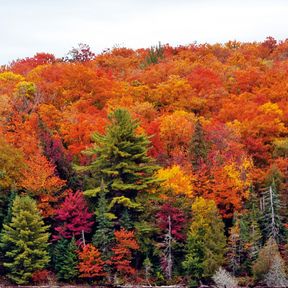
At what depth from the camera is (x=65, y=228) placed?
Answer: 138ft

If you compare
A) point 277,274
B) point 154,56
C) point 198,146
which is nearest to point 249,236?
point 277,274

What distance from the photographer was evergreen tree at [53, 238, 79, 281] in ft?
134

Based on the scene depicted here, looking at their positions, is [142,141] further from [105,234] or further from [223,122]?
[223,122]

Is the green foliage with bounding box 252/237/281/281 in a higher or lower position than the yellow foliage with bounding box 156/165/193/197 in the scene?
lower

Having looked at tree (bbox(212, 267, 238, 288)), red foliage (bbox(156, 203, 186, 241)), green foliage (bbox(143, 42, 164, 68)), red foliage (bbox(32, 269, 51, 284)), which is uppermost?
green foliage (bbox(143, 42, 164, 68))

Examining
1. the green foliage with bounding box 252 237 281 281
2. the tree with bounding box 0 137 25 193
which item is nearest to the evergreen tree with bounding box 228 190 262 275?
the green foliage with bounding box 252 237 281 281

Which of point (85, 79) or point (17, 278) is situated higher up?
point (85, 79)

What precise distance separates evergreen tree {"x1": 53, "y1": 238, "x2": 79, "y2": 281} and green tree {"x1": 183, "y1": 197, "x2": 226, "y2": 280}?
776 cm

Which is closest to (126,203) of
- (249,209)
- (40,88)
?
(249,209)

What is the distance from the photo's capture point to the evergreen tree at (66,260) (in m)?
40.8

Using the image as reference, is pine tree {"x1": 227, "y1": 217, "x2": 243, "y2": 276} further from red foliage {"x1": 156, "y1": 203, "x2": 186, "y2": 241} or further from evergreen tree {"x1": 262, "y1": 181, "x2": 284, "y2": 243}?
red foliage {"x1": 156, "y1": 203, "x2": 186, "y2": 241}

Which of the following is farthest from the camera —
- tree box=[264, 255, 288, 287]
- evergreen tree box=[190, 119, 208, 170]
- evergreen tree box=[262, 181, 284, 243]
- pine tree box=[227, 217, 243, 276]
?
evergreen tree box=[190, 119, 208, 170]

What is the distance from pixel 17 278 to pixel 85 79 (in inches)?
1172

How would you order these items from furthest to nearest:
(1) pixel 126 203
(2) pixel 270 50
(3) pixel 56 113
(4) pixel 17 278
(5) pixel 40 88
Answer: (2) pixel 270 50 < (5) pixel 40 88 < (3) pixel 56 113 < (1) pixel 126 203 < (4) pixel 17 278
